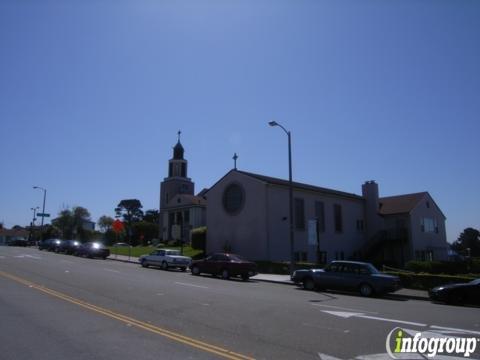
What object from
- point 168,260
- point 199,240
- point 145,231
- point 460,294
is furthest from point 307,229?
point 145,231

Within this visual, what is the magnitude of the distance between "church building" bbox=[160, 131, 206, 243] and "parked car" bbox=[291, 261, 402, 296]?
129ft

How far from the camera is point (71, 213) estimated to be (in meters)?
79.0

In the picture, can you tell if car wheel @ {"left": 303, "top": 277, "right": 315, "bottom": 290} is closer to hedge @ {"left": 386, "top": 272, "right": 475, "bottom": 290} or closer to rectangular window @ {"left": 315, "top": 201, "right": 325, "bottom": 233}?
hedge @ {"left": 386, "top": 272, "right": 475, "bottom": 290}

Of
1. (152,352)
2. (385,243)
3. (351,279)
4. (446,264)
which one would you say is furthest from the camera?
(385,243)

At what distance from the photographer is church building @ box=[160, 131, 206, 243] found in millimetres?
69250

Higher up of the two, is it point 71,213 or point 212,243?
point 71,213

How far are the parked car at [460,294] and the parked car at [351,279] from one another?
2.11 m

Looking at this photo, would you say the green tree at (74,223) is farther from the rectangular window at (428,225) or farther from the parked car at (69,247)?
the rectangular window at (428,225)

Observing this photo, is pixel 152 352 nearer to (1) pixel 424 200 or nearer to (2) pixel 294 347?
(2) pixel 294 347

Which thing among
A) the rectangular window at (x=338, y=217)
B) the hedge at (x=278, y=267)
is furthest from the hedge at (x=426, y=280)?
the rectangular window at (x=338, y=217)

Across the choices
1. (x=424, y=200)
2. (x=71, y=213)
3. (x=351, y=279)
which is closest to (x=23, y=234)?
(x=71, y=213)

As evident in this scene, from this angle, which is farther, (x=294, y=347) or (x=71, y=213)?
(x=71, y=213)

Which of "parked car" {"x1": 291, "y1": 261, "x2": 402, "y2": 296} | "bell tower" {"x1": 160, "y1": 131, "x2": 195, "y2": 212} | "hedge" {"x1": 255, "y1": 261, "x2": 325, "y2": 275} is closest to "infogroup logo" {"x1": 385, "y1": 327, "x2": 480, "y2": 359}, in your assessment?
"parked car" {"x1": 291, "y1": 261, "x2": 402, "y2": 296}

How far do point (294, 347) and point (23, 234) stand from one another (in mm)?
142109
